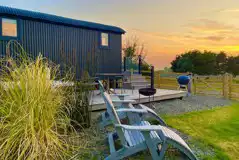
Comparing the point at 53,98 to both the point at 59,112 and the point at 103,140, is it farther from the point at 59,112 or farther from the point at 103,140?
the point at 103,140

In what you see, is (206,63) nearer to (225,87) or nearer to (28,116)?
(225,87)

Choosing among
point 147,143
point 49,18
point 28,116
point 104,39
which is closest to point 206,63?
point 104,39

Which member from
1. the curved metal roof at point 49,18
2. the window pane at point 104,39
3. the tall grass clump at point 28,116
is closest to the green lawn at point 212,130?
the tall grass clump at point 28,116

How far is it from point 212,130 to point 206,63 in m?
28.0

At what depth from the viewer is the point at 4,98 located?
2150 mm

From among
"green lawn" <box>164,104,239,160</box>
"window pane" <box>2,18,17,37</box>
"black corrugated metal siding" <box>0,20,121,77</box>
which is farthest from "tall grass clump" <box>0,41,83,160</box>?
"window pane" <box>2,18,17,37</box>

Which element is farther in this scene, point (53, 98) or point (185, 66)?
point (185, 66)

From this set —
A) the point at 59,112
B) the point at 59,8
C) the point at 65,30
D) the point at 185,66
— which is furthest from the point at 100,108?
the point at 185,66

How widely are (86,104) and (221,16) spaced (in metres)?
Result: 8.60

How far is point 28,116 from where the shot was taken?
1.97 m

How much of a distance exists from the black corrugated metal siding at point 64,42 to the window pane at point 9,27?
0.25m

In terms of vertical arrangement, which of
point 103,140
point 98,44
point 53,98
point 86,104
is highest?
point 98,44

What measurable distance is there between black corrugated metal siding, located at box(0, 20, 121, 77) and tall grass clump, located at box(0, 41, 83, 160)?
432 cm

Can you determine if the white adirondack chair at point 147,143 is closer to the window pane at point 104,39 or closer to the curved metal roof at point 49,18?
the curved metal roof at point 49,18
